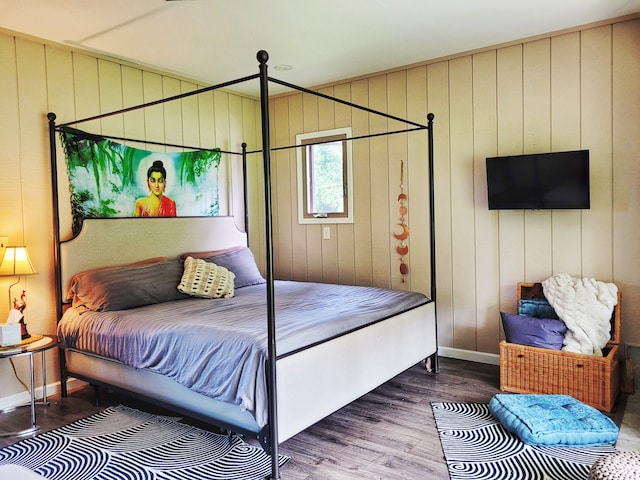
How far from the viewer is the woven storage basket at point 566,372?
10.0 feet

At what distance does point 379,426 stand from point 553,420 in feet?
3.15

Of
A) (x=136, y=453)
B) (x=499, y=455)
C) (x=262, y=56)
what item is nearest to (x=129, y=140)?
(x=262, y=56)

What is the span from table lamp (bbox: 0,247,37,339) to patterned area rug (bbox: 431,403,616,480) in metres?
2.67

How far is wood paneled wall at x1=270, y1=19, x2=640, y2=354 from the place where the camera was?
3441 mm

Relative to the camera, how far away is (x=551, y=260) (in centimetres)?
373

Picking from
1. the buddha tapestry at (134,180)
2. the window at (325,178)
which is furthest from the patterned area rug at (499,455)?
the buddha tapestry at (134,180)

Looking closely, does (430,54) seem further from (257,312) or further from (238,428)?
(238,428)

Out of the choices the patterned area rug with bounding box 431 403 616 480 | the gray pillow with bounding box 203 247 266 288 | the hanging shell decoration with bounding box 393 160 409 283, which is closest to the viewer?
the patterned area rug with bounding box 431 403 616 480

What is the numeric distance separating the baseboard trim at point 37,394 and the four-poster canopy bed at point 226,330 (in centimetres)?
16

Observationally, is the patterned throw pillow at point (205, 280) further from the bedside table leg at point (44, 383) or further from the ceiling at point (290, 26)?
the ceiling at point (290, 26)

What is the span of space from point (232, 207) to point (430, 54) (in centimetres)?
233

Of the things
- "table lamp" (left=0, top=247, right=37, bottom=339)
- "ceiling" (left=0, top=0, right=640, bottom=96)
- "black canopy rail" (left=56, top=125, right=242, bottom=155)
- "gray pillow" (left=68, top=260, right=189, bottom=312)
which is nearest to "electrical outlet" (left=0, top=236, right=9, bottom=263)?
"table lamp" (left=0, top=247, right=37, bottom=339)

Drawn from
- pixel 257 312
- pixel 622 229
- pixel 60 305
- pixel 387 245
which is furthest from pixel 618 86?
pixel 60 305

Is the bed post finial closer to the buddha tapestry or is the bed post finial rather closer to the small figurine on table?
the buddha tapestry
